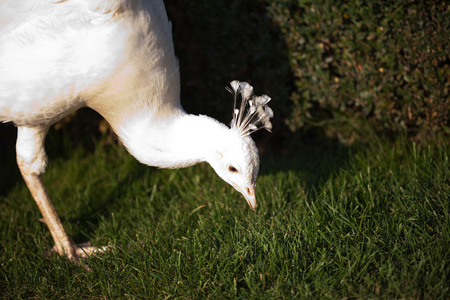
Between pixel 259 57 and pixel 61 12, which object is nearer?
pixel 61 12

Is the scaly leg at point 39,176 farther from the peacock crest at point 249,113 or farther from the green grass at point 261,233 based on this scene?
the peacock crest at point 249,113

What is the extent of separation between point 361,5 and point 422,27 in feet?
1.69

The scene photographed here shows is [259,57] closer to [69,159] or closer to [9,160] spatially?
[69,159]

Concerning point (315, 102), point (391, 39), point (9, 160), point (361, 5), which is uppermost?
point (361, 5)

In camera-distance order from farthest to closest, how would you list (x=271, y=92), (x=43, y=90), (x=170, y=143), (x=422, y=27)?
(x=271, y=92), (x=422, y=27), (x=170, y=143), (x=43, y=90)

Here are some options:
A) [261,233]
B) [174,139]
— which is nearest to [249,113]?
[174,139]

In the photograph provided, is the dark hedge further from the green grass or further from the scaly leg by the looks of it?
the scaly leg

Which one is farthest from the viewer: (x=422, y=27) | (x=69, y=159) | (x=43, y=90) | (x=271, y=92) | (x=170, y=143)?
(x=69, y=159)

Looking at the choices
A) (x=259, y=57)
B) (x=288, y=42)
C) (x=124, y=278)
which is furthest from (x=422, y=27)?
(x=124, y=278)

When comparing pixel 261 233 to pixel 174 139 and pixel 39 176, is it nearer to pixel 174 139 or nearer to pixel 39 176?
pixel 174 139

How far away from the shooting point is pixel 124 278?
8.61 ft

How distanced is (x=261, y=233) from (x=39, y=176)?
5.80 feet

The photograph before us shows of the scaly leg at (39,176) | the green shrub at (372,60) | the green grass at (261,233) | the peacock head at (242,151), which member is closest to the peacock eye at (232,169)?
the peacock head at (242,151)

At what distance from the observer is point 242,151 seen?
2.55m
